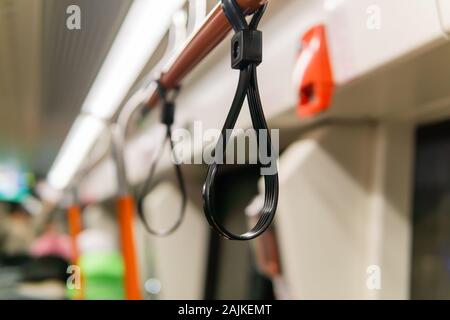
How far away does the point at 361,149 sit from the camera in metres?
1.00

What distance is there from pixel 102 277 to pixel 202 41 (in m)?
1.57

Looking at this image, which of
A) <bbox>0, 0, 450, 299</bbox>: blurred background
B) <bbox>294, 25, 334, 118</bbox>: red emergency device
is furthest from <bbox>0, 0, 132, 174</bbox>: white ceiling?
<bbox>294, 25, 334, 118</bbox>: red emergency device

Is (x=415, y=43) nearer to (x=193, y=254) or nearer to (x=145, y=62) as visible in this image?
(x=145, y=62)

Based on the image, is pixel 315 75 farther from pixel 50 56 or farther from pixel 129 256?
pixel 50 56

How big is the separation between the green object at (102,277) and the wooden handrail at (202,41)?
127cm

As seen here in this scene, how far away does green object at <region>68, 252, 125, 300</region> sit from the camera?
189 centimetres

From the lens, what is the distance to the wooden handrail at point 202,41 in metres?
0.46

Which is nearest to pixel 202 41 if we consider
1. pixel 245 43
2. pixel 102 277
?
pixel 245 43

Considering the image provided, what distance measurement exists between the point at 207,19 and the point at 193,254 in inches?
52.2

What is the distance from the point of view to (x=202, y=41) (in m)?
0.59

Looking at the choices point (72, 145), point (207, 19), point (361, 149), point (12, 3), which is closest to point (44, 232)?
point (72, 145)

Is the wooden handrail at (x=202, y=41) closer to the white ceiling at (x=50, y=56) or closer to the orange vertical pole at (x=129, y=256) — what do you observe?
the white ceiling at (x=50, y=56)

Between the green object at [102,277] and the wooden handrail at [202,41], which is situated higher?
the wooden handrail at [202,41]

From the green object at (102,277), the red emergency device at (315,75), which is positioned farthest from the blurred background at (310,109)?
the green object at (102,277)
